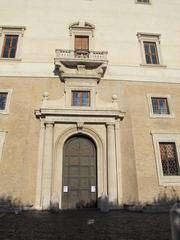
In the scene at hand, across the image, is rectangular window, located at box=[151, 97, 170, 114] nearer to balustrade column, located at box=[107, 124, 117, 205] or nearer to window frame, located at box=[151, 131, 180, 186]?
window frame, located at box=[151, 131, 180, 186]

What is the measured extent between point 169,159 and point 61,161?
6687 mm

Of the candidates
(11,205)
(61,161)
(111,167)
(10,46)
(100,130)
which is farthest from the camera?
(10,46)

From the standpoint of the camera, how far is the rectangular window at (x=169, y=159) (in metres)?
12.9

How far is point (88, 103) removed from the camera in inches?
562

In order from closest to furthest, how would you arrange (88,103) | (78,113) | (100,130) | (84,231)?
1. (84,231)
2. (78,113)
3. (100,130)
4. (88,103)

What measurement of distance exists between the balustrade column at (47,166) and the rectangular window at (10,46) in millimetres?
6860

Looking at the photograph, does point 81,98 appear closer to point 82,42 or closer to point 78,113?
point 78,113

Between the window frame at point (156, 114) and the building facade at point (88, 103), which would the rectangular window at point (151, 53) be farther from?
the window frame at point (156, 114)

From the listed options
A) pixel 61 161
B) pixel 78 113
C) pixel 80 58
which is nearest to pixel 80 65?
pixel 80 58

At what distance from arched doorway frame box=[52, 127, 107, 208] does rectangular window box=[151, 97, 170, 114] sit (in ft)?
15.4

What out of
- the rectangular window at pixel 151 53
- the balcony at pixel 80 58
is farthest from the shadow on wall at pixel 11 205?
the rectangular window at pixel 151 53

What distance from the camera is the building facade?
12.2 metres

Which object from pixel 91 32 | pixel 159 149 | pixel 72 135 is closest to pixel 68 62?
pixel 91 32

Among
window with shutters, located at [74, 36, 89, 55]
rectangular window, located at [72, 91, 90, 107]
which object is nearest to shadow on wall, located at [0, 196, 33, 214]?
rectangular window, located at [72, 91, 90, 107]
